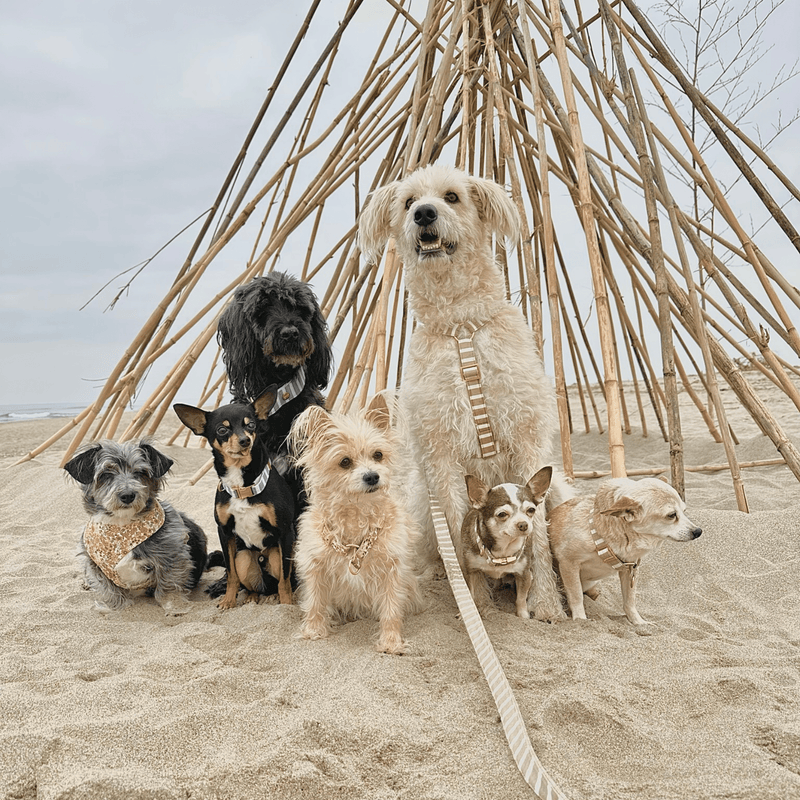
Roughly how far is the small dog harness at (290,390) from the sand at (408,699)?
733 mm

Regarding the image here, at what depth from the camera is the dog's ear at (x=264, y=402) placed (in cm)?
220

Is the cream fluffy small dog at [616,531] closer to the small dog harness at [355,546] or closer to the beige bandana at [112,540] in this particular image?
the small dog harness at [355,546]

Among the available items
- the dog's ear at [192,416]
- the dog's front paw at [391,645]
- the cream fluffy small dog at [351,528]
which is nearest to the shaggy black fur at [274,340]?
the dog's ear at [192,416]

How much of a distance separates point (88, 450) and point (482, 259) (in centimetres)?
159

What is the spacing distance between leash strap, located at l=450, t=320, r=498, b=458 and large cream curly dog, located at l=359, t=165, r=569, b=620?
20 mm

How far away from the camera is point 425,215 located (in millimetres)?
2123

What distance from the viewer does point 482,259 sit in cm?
225

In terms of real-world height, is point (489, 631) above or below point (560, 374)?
below

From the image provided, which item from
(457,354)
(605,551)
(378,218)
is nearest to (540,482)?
(605,551)

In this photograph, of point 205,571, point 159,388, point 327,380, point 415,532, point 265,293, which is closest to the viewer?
point 415,532

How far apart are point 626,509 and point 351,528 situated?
87 centimetres

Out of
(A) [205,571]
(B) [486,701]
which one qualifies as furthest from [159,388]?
(B) [486,701]

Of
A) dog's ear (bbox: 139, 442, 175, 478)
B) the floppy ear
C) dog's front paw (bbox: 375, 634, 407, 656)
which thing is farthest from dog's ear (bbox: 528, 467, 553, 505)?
dog's ear (bbox: 139, 442, 175, 478)

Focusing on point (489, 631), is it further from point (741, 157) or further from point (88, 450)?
point (741, 157)
